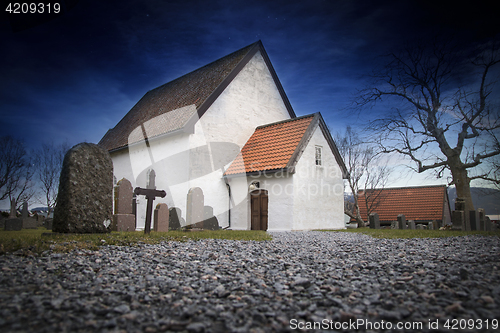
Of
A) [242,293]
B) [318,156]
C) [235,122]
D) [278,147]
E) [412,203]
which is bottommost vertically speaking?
[242,293]

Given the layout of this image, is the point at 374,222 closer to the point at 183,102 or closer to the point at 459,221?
the point at 459,221

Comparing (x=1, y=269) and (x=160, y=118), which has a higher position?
(x=160, y=118)

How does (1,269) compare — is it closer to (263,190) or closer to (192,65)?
(263,190)

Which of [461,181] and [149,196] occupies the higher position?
[461,181]

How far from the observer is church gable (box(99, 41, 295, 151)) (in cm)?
1530

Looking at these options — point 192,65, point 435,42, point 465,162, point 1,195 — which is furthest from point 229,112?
point 1,195

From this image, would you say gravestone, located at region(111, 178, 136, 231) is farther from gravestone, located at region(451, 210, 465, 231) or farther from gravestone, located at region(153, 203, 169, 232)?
gravestone, located at region(451, 210, 465, 231)

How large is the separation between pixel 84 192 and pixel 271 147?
9184mm

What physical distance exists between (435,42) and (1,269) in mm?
21977

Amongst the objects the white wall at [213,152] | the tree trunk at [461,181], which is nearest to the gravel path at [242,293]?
the white wall at [213,152]

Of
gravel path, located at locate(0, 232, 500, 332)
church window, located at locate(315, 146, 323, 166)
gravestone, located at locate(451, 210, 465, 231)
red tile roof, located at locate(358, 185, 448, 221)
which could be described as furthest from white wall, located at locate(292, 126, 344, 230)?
red tile roof, located at locate(358, 185, 448, 221)

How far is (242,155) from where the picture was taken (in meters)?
16.1

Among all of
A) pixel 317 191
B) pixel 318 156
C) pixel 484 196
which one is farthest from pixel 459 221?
pixel 484 196

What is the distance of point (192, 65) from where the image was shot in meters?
22.6
